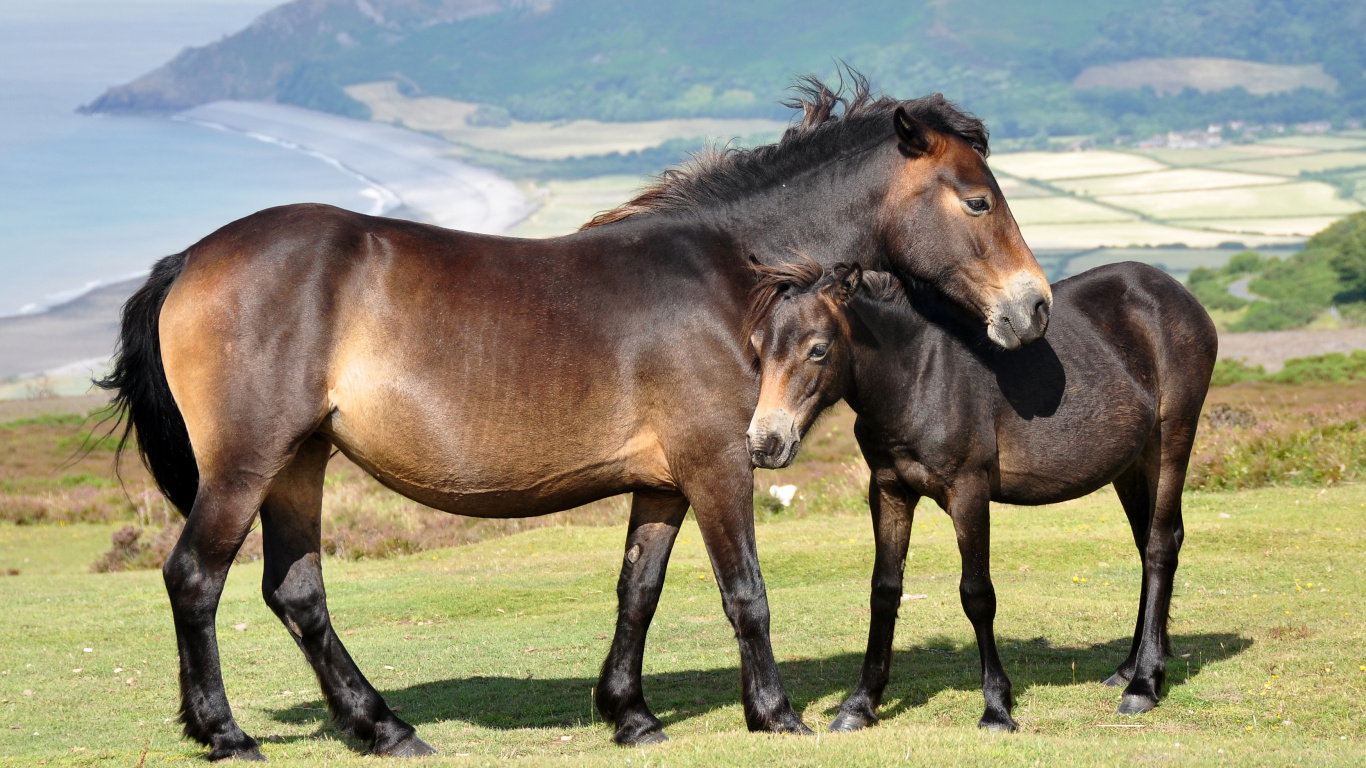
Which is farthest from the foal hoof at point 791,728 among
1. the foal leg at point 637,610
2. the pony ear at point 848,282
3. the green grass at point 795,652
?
the pony ear at point 848,282

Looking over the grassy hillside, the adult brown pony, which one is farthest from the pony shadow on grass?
the grassy hillside

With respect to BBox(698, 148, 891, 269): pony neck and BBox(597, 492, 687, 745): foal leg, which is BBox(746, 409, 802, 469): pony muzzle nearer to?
BBox(597, 492, 687, 745): foal leg

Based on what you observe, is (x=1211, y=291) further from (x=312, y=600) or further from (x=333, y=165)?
(x=333, y=165)

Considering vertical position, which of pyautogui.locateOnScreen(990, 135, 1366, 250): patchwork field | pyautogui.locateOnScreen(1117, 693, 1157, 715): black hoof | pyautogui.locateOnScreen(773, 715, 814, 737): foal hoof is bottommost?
pyautogui.locateOnScreen(990, 135, 1366, 250): patchwork field

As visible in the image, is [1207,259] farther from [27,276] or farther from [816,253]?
[816,253]

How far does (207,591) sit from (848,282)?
3645mm

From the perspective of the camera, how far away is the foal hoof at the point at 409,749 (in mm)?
6453

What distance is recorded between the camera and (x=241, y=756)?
20.5 feet

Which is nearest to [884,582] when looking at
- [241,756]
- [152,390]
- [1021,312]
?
[1021,312]

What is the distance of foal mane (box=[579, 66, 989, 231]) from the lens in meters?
6.78

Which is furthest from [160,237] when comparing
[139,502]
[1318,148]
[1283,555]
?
[1318,148]

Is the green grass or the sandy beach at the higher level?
the green grass

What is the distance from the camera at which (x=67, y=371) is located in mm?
63781

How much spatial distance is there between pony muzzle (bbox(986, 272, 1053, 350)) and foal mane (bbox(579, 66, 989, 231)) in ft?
2.85
